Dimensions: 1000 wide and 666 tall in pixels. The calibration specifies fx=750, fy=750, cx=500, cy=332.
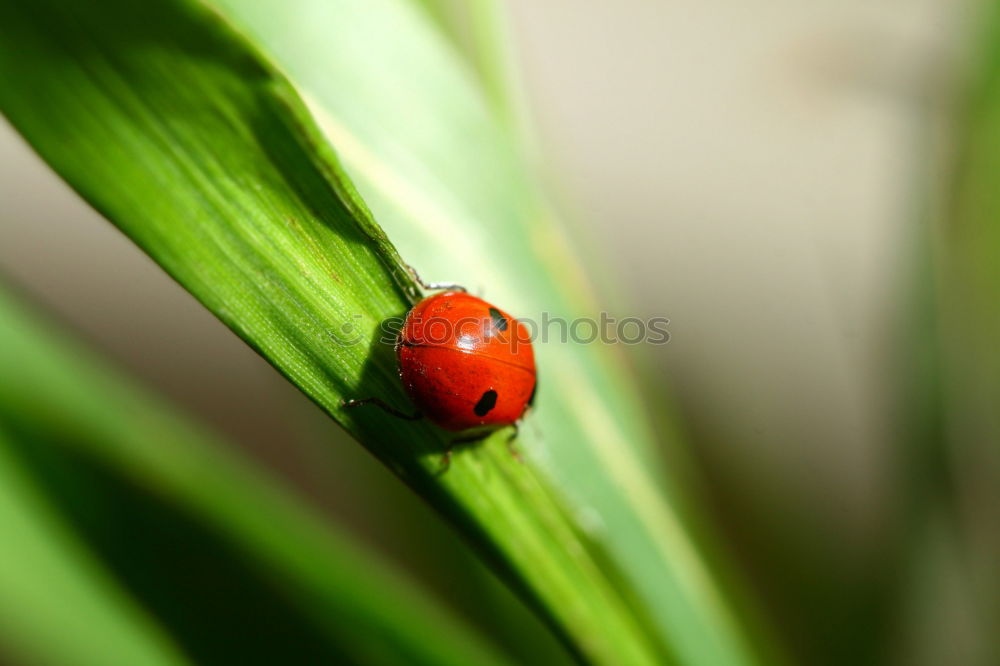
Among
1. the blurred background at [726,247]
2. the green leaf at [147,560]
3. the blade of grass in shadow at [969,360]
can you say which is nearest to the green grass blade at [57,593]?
the green leaf at [147,560]

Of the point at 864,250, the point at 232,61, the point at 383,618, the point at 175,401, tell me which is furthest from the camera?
the point at 864,250

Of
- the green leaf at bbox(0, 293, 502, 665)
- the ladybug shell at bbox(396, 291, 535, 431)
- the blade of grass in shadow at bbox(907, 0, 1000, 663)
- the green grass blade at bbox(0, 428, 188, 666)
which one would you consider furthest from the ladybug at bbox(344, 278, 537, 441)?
the blade of grass in shadow at bbox(907, 0, 1000, 663)

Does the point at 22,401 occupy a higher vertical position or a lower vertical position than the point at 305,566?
higher

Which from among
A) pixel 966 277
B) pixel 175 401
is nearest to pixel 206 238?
pixel 966 277

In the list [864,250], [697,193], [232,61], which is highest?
[232,61]

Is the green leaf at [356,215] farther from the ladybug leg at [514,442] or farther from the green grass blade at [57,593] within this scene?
the green grass blade at [57,593]

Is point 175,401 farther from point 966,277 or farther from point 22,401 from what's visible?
point 966,277

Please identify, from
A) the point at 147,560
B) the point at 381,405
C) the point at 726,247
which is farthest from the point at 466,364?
the point at 726,247

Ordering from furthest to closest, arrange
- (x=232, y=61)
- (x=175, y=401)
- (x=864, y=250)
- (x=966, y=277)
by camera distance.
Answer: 1. (x=864, y=250)
2. (x=175, y=401)
3. (x=966, y=277)
4. (x=232, y=61)
